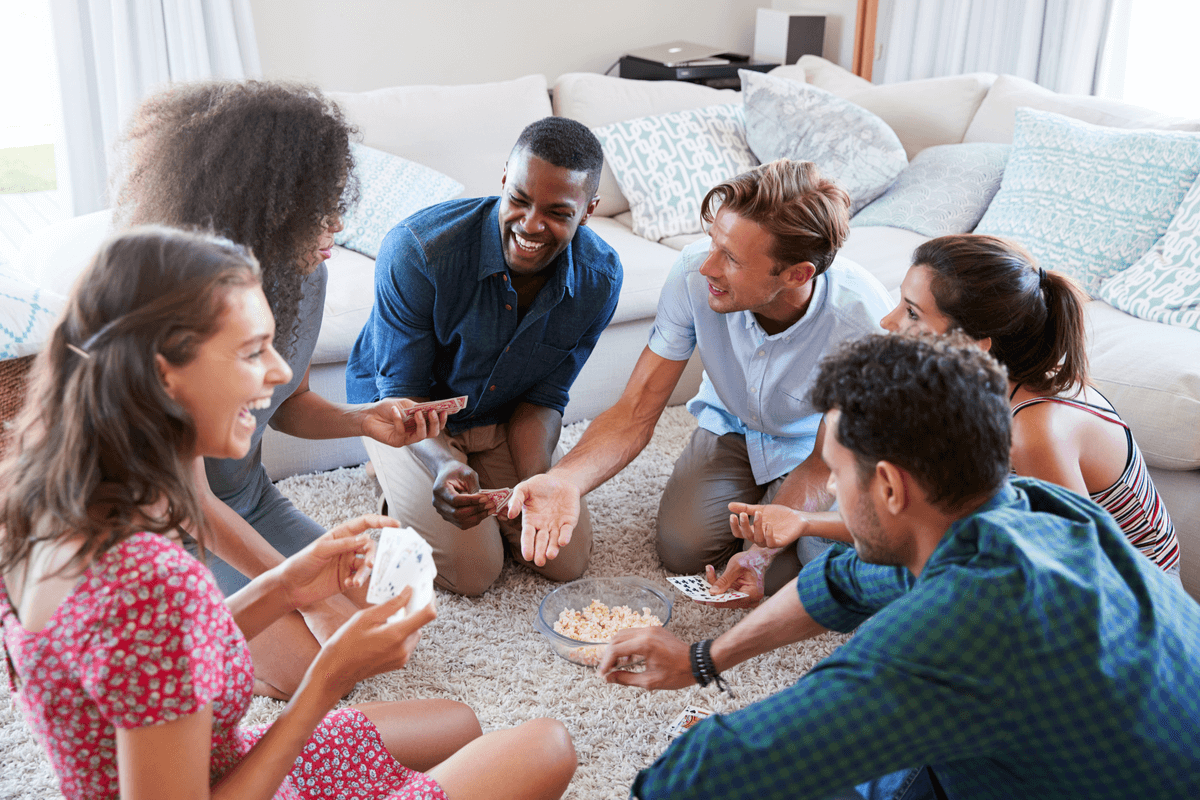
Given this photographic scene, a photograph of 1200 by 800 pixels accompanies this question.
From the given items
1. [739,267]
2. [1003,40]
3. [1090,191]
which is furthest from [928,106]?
[739,267]

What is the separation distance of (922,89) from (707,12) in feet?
4.89

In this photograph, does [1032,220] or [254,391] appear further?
[1032,220]

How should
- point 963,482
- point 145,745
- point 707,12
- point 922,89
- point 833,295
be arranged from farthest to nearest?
point 707,12, point 922,89, point 833,295, point 963,482, point 145,745

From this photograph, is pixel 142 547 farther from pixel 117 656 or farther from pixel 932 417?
pixel 932 417

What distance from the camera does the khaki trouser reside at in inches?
83.6

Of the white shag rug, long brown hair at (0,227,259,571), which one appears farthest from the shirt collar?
long brown hair at (0,227,259,571)

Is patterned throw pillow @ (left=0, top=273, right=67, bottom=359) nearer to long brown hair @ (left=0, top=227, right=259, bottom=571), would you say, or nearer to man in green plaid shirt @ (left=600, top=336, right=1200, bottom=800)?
long brown hair @ (left=0, top=227, right=259, bottom=571)

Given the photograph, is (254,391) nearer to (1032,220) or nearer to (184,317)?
(184,317)

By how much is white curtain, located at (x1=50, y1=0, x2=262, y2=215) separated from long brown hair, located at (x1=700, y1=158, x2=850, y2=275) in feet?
7.70

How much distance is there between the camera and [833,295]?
2.11 meters

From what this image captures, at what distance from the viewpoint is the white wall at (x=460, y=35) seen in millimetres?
3826

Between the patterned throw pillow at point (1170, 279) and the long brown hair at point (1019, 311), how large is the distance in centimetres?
107

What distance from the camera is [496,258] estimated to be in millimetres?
2088

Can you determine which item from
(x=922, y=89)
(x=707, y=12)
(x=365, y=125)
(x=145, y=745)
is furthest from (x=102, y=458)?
(x=707, y=12)
